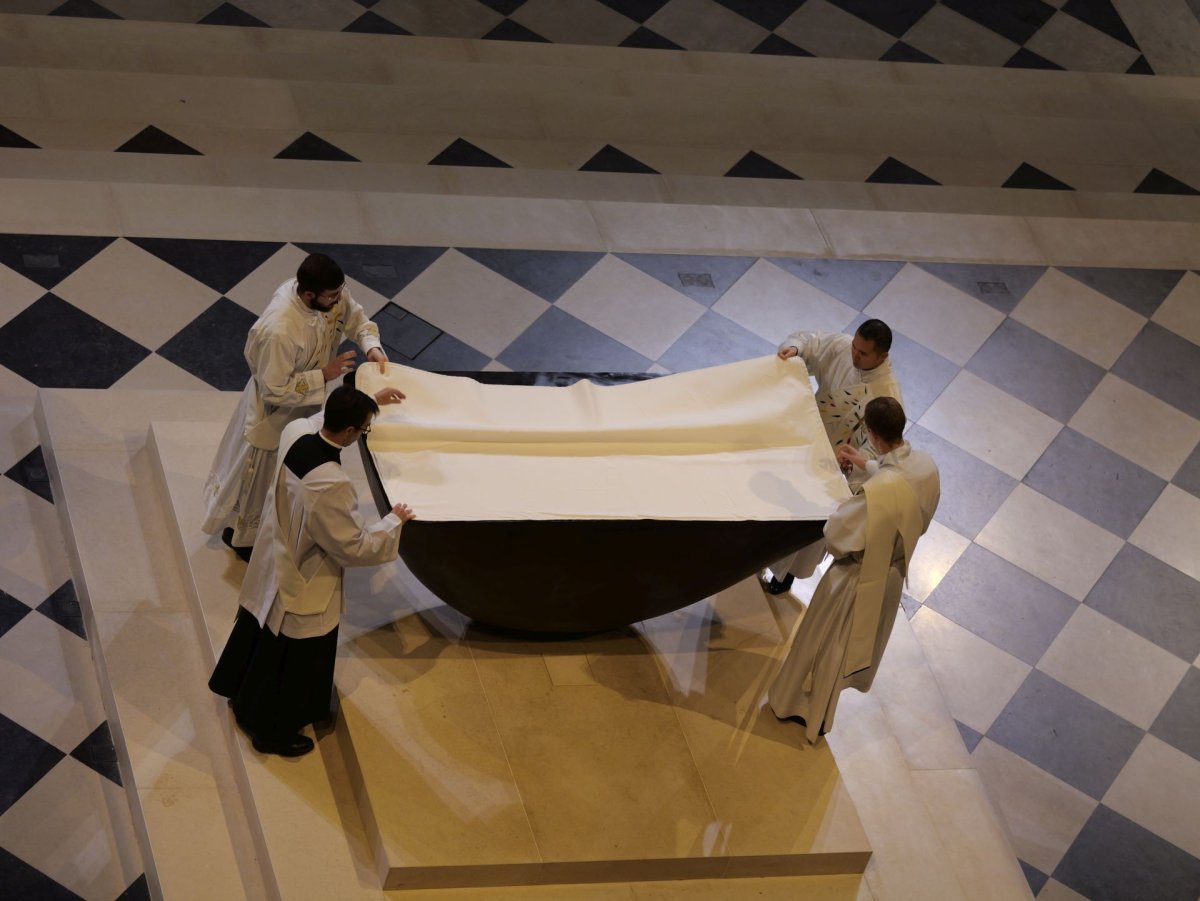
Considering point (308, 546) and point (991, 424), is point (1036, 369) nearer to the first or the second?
point (991, 424)

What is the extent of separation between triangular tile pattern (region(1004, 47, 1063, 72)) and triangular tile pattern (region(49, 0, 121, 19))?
527 cm

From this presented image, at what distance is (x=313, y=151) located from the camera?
6508mm

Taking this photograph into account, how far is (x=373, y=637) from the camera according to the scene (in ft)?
13.5

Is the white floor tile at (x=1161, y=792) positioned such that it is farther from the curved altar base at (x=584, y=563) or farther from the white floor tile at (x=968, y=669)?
the curved altar base at (x=584, y=563)

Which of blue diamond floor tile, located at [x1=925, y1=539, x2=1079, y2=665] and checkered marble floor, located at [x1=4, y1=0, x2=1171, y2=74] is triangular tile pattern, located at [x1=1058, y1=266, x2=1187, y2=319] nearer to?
blue diamond floor tile, located at [x1=925, y1=539, x2=1079, y2=665]

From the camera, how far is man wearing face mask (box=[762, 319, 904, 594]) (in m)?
4.19

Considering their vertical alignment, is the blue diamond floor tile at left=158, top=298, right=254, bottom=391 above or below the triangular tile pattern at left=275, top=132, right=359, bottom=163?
below

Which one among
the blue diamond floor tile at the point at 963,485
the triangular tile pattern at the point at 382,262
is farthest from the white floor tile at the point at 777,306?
the triangular tile pattern at the point at 382,262

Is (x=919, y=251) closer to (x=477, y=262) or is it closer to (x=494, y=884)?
(x=477, y=262)

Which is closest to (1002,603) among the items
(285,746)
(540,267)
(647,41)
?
(540,267)

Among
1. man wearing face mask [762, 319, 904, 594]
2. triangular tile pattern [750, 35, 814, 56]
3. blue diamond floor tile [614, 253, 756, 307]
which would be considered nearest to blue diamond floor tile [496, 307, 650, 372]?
blue diamond floor tile [614, 253, 756, 307]

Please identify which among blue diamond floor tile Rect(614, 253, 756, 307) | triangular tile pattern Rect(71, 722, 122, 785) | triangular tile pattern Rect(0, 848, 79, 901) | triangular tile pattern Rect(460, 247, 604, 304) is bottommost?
triangular tile pattern Rect(0, 848, 79, 901)

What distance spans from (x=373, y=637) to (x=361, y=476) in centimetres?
79

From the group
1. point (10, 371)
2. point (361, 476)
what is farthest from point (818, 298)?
point (10, 371)
